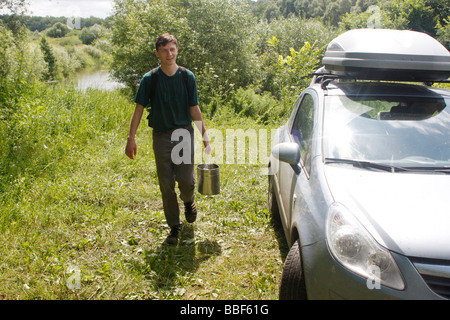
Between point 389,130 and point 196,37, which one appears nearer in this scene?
point 389,130

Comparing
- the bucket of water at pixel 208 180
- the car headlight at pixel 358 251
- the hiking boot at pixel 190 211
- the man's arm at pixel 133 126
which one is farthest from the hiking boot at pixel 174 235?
the car headlight at pixel 358 251

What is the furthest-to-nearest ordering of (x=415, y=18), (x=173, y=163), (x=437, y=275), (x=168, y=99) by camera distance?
(x=415, y=18)
(x=173, y=163)
(x=168, y=99)
(x=437, y=275)

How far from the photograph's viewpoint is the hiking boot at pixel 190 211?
432 centimetres

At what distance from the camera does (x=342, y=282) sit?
1.98 metres

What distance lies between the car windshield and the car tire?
77 cm

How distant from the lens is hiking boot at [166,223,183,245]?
4.11 m

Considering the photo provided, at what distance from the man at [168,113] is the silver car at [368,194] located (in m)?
1.15

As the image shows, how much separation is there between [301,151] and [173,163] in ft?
4.78

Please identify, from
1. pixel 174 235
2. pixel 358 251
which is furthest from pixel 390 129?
pixel 174 235

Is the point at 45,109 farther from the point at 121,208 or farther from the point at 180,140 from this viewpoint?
the point at 180,140

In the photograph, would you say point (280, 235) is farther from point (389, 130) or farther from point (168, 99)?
point (168, 99)

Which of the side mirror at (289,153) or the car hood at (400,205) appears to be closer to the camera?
the car hood at (400,205)

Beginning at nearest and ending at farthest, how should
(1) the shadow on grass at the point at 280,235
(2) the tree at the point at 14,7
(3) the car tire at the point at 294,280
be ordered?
(3) the car tire at the point at 294,280 → (1) the shadow on grass at the point at 280,235 → (2) the tree at the point at 14,7

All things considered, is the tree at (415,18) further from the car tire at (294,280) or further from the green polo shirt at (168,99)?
the car tire at (294,280)
